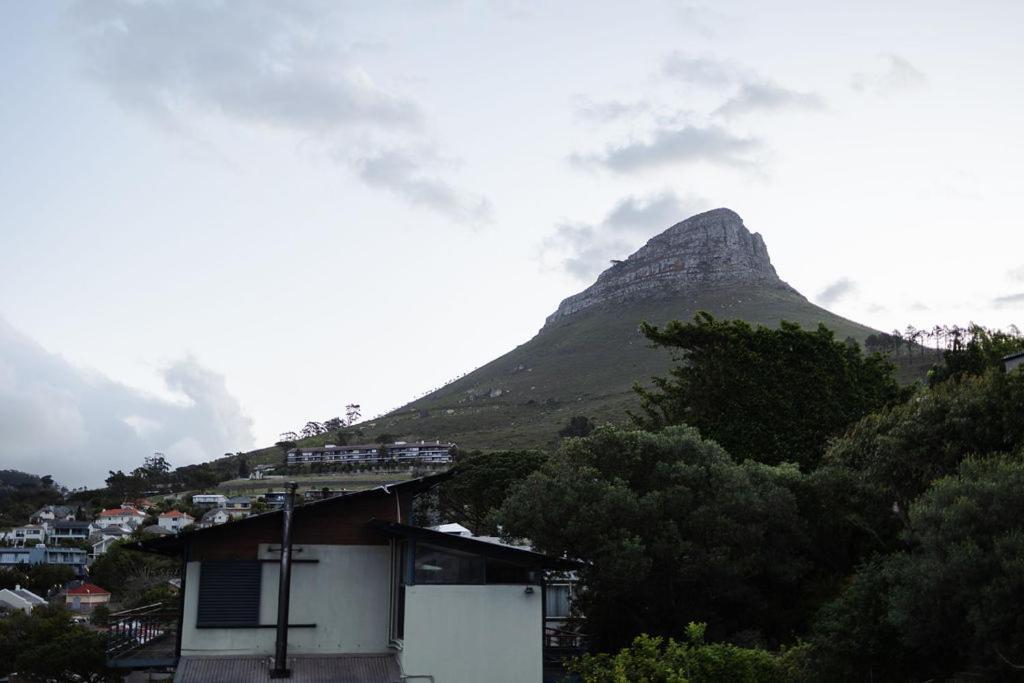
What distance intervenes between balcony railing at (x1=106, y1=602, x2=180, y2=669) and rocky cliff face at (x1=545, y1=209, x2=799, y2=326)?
486ft

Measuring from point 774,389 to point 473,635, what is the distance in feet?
74.5

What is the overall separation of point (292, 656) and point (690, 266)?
16334 cm

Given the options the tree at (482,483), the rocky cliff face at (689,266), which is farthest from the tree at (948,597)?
the rocky cliff face at (689,266)

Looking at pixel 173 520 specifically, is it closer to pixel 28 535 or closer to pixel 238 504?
pixel 238 504

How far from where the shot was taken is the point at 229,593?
1664 centimetres

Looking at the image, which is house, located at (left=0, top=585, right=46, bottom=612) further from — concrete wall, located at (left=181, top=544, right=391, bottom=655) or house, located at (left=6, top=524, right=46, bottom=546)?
concrete wall, located at (left=181, top=544, right=391, bottom=655)

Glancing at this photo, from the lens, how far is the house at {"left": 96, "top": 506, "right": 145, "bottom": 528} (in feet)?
332

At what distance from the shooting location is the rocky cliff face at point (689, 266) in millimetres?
165625

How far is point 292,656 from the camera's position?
16.3 metres

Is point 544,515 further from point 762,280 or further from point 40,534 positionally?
point 762,280

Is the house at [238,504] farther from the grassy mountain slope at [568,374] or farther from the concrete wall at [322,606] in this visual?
the concrete wall at [322,606]

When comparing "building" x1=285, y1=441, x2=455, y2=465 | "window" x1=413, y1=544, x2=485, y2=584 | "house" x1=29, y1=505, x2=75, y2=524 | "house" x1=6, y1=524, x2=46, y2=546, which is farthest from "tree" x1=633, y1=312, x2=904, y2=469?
"house" x1=29, y1=505, x2=75, y2=524

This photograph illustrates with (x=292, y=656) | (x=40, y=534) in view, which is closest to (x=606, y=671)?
(x=292, y=656)

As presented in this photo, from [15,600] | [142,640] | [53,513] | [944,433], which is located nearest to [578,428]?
[15,600]
